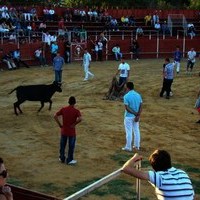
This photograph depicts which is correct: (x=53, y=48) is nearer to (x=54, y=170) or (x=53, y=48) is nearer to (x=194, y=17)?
(x=194, y=17)

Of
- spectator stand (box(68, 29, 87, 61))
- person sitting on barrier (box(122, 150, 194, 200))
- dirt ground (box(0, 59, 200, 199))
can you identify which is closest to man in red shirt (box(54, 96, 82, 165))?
dirt ground (box(0, 59, 200, 199))

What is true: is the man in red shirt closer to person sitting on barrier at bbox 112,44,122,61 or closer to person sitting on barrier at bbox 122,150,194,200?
person sitting on barrier at bbox 122,150,194,200

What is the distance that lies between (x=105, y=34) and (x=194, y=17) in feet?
38.2

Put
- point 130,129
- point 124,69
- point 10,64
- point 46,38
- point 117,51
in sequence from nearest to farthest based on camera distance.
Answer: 1. point 130,129
2. point 124,69
3. point 10,64
4. point 46,38
5. point 117,51

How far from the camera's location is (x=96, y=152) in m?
12.3

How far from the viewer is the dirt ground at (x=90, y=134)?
10461 mm

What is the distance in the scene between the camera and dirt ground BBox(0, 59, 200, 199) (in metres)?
10.5

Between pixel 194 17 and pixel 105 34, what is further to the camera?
pixel 194 17

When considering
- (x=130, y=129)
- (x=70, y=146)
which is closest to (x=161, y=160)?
(x=70, y=146)

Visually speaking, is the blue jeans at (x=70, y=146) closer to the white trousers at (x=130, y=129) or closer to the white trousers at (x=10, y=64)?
the white trousers at (x=130, y=129)

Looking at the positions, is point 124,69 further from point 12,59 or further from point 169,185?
point 169,185

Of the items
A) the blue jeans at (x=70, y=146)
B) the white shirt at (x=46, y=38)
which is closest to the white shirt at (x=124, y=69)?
the blue jeans at (x=70, y=146)

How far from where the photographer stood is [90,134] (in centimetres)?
1420

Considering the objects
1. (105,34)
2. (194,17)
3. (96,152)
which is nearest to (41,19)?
(105,34)
